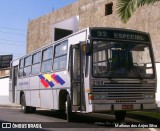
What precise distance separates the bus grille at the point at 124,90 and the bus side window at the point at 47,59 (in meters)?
4.03

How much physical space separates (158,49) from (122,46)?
41.1ft

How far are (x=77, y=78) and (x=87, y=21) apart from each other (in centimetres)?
2181

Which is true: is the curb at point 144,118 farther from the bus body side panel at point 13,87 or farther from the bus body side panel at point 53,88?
the bus body side panel at point 13,87

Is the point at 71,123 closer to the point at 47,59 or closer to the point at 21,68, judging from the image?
the point at 47,59

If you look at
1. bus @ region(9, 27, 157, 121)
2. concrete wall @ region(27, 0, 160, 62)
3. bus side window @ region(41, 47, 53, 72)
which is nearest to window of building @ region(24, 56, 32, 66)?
bus side window @ region(41, 47, 53, 72)

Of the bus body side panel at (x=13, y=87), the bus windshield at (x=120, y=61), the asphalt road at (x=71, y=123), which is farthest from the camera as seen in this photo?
the bus body side panel at (x=13, y=87)

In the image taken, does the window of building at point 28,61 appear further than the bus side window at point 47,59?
Yes

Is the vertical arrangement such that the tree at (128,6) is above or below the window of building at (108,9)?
below

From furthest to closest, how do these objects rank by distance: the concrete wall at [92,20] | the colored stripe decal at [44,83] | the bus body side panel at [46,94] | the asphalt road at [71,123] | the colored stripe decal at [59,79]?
the concrete wall at [92,20]
the colored stripe decal at [44,83]
the bus body side panel at [46,94]
the colored stripe decal at [59,79]
the asphalt road at [71,123]

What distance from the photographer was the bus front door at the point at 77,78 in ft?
39.3

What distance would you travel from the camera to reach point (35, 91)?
54.4 feet

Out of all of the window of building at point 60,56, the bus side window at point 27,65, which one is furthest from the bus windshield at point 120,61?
the bus side window at point 27,65

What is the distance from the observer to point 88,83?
11344 mm

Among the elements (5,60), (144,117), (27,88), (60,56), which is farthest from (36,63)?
(5,60)
